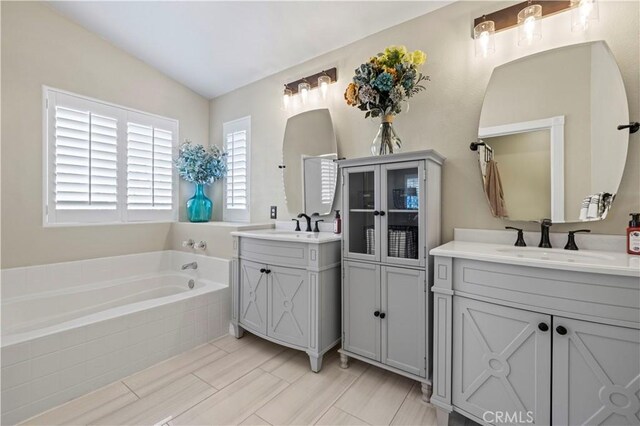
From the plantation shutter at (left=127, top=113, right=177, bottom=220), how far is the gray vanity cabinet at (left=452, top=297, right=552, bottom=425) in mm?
3168

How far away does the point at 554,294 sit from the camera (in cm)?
121

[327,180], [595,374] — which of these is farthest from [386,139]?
[595,374]

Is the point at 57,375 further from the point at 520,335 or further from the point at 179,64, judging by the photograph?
the point at 179,64

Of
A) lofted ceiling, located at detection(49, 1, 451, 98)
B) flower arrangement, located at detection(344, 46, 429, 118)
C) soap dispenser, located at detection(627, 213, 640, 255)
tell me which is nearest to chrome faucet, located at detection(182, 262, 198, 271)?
lofted ceiling, located at detection(49, 1, 451, 98)

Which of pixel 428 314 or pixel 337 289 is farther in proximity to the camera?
pixel 337 289

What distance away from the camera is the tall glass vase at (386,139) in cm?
202

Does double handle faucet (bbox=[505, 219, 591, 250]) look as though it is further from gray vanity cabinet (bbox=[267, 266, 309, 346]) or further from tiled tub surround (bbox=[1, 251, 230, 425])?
tiled tub surround (bbox=[1, 251, 230, 425])

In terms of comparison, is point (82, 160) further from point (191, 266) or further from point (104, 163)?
point (191, 266)

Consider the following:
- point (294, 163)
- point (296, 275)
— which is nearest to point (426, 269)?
point (296, 275)

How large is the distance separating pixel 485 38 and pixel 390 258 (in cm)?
155

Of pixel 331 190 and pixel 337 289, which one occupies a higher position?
pixel 331 190

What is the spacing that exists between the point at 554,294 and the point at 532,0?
1725mm

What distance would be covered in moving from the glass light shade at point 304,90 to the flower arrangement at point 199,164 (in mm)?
1291

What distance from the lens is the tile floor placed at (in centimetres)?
155
